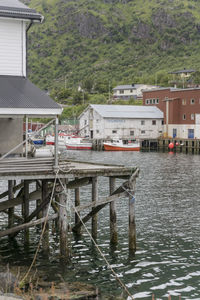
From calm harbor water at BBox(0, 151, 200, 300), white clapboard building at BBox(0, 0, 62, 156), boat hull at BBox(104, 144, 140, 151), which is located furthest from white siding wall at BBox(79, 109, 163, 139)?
white clapboard building at BBox(0, 0, 62, 156)

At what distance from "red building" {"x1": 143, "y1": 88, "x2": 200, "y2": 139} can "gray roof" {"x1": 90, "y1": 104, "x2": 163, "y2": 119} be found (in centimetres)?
215

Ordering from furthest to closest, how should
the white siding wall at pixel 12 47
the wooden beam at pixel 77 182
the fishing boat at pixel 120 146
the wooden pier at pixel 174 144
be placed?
the fishing boat at pixel 120 146 → the wooden pier at pixel 174 144 → the wooden beam at pixel 77 182 → the white siding wall at pixel 12 47

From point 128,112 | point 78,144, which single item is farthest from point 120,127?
point 78,144

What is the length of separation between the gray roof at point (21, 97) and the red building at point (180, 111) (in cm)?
8475

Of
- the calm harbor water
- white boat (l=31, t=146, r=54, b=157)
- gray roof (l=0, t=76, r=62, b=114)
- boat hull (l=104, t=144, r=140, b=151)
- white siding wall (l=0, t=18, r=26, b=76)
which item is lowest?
the calm harbor water

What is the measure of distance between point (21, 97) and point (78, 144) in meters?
85.3

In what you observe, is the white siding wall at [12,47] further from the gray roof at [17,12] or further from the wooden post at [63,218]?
the wooden post at [63,218]

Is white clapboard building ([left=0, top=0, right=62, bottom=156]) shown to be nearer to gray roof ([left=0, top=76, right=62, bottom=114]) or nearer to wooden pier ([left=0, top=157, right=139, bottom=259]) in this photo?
gray roof ([left=0, top=76, right=62, bottom=114])

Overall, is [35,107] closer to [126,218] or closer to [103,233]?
[103,233]

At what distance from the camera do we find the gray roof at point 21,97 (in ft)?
56.4

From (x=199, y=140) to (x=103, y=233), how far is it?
2863 inches

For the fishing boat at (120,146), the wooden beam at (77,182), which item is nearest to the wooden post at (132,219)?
the wooden beam at (77,182)

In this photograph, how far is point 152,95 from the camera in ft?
374

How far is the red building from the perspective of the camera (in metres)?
101
